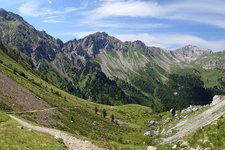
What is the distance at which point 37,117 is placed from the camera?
9019 cm

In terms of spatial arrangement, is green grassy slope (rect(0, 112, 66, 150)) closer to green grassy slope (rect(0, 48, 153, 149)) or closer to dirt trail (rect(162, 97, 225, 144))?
green grassy slope (rect(0, 48, 153, 149))

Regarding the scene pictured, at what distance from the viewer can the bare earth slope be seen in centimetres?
9788

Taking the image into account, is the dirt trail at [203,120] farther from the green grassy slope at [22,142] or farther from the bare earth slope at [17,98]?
the bare earth slope at [17,98]

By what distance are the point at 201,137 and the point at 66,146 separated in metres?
15.7

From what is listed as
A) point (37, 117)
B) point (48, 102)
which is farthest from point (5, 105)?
point (48, 102)

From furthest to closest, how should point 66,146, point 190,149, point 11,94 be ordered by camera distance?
point 11,94
point 190,149
point 66,146

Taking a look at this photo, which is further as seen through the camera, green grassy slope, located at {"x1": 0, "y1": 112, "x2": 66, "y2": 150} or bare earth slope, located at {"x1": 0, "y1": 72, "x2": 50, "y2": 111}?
bare earth slope, located at {"x1": 0, "y1": 72, "x2": 50, "y2": 111}

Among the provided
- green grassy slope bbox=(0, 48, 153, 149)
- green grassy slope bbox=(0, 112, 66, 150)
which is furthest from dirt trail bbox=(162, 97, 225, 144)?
green grassy slope bbox=(0, 112, 66, 150)

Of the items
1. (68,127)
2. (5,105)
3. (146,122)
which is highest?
(5,105)

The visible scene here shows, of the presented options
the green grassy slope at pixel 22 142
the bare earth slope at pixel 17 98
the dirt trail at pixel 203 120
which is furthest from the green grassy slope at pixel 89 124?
the dirt trail at pixel 203 120

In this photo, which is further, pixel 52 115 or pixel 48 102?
pixel 48 102

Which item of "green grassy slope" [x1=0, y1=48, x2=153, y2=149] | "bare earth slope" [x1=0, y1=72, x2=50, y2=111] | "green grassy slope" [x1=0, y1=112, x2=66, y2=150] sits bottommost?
"green grassy slope" [x1=0, y1=48, x2=153, y2=149]

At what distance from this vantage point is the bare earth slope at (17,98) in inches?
3854

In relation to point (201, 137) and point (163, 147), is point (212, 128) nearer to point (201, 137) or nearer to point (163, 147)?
point (201, 137)
